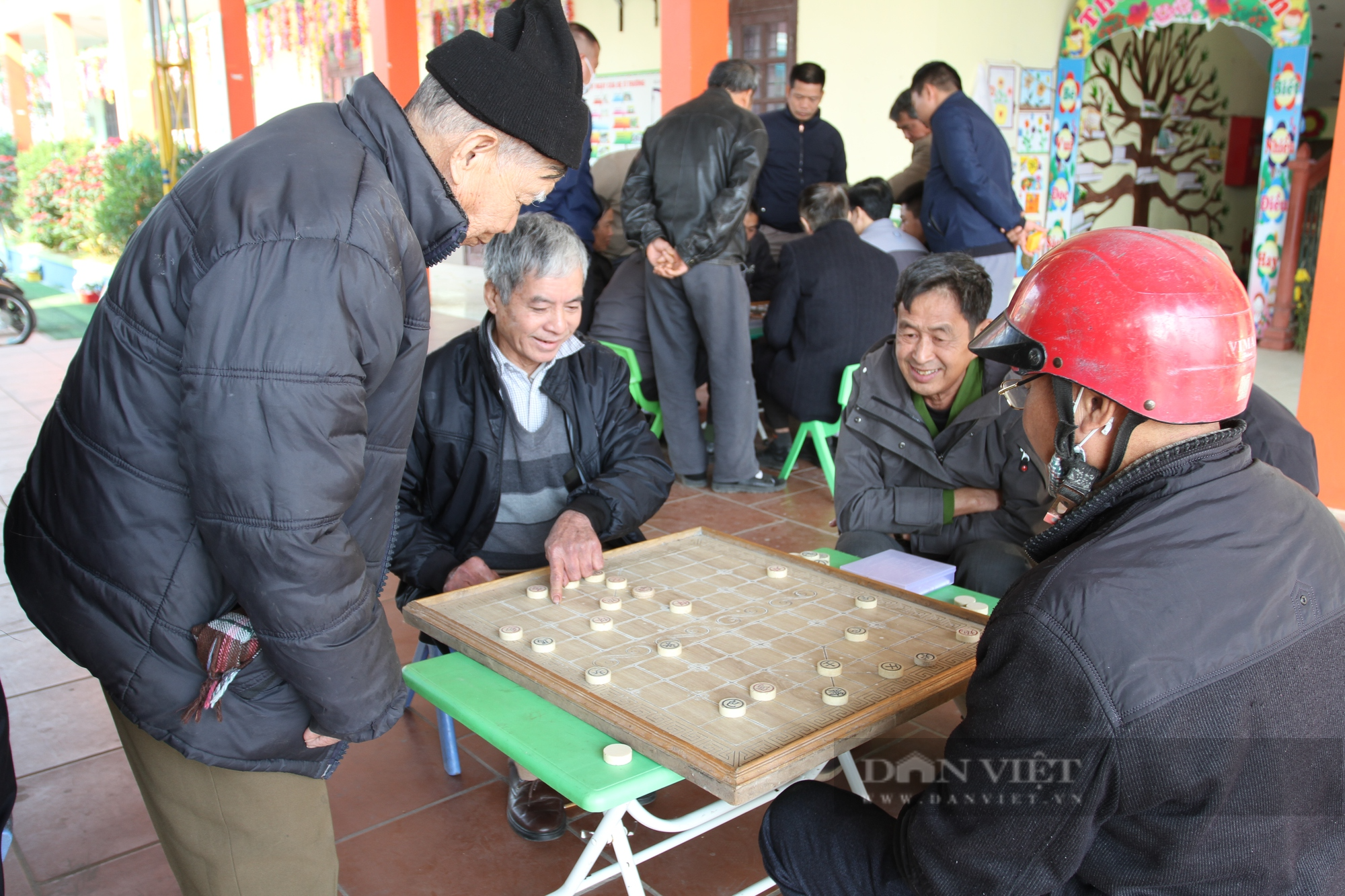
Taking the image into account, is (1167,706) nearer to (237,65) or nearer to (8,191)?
(237,65)

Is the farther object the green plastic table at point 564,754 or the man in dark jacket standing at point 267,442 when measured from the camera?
the green plastic table at point 564,754

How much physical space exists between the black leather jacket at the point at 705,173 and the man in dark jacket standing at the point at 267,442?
322 cm

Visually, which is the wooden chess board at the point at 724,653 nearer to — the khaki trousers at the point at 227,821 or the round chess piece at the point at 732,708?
the round chess piece at the point at 732,708

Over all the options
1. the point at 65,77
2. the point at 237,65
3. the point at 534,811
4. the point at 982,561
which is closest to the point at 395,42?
the point at 237,65

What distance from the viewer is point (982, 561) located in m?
2.60

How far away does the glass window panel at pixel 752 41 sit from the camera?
28.1 ft

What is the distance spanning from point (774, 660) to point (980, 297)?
1484 millimetres

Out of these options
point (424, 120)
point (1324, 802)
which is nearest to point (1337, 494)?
point (1324, 802)

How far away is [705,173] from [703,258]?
15.0 inches

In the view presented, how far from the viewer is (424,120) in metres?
1.38

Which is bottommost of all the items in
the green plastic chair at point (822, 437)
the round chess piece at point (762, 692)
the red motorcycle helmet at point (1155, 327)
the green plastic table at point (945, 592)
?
the green plastic chair at point (822, 437)

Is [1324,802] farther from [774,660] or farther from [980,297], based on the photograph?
[980,297]

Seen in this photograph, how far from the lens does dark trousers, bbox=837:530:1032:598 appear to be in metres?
2.56

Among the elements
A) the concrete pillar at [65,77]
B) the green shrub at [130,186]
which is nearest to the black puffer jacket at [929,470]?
the green shrub at [130,186]
